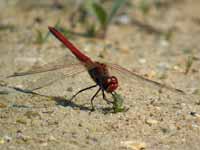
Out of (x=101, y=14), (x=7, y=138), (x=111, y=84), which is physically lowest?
(x=7, y=138)

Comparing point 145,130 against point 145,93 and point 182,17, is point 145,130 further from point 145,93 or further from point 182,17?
point 182,17

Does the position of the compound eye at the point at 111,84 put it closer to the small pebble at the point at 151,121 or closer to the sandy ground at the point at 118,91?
the sandy ground at the point at 118,91

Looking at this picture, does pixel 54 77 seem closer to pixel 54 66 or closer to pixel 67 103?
pixel 54 66

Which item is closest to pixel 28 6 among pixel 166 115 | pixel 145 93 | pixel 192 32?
pixel 192 32

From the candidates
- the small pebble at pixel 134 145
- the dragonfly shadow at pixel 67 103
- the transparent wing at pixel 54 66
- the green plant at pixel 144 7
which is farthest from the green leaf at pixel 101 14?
the small pebble at pixel 134 145

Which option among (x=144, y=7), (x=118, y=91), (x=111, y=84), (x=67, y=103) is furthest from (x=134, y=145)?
(x=144, y=7)
